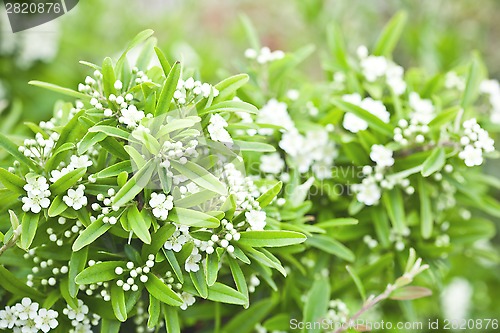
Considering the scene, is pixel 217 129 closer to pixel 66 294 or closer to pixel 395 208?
pixel 66 294

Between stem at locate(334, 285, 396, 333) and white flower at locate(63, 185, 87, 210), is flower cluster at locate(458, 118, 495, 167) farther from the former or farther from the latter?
white flower at locate(63, 185, 87, 210)

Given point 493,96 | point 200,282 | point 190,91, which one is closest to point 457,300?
point 493,96

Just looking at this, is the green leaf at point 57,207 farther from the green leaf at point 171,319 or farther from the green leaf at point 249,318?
the green leaf at point 249,318

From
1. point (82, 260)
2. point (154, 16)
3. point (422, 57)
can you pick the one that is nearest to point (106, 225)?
point (82, 260)

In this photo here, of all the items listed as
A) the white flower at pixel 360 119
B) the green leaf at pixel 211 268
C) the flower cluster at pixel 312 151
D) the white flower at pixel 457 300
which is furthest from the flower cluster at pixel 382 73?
the white flower at pixel 457 300

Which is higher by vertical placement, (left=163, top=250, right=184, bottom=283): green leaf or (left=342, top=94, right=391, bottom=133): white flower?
(left=342, top=94, right=391, bottom=133): white flower

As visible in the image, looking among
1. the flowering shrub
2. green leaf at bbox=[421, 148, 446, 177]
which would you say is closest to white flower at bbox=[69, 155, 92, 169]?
the flowering shrub

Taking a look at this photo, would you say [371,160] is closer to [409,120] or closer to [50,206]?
[409,120]
